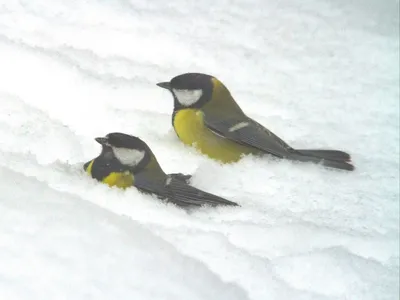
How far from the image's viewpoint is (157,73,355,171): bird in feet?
2.74

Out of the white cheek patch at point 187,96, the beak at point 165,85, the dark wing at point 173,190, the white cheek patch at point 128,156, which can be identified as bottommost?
the dark wing at point 173,190

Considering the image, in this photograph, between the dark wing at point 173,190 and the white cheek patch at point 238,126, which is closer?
the dark wing at point 173,190

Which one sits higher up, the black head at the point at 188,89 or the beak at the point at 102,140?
the black head at the point at 188,89

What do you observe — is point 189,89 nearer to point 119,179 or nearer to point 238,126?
point 238,126

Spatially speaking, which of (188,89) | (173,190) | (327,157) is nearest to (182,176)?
(173,190)

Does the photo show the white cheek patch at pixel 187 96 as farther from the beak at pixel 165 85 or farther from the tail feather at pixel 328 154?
the tail feather at pixel 328 154

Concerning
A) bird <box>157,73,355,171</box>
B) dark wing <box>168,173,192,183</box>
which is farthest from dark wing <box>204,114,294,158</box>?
dark wing <box>168,173,192,183</box>

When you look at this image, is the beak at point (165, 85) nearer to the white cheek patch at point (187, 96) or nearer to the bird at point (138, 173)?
the white cheek patch at point (187, 96)

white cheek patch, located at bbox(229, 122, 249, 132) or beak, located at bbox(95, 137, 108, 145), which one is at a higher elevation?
white cheek patch, located at bbox(229, 122, 249, 132)

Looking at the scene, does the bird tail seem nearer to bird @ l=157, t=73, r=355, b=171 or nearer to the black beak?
bird @ l=157, t=73, r=355, b=171

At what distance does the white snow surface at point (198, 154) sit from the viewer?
0.68 metres

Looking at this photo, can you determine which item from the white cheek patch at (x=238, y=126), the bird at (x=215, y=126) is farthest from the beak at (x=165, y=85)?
the white cheek patch at (x=238, y=126)

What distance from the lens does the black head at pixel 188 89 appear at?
848mm

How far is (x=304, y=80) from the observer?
100 cm
